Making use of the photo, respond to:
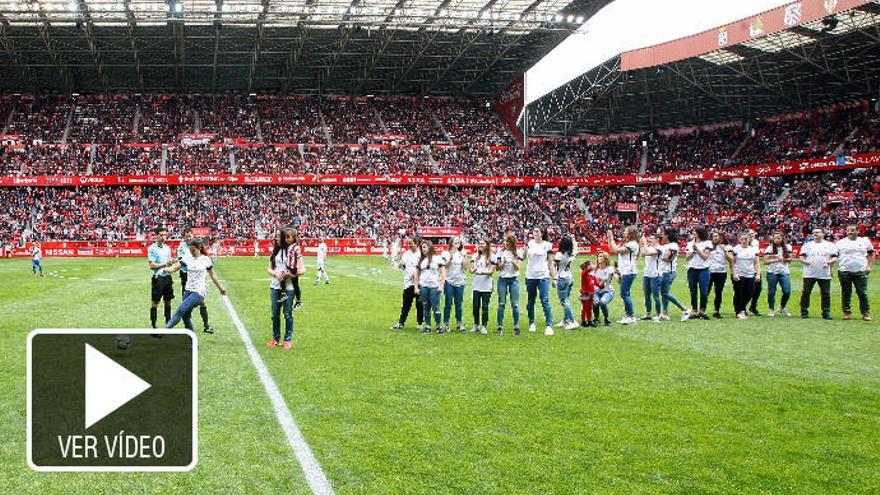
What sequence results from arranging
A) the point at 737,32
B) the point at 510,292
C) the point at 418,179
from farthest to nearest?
1. the point at 418,179
2. the point at 737,32
3. the point at 510,292

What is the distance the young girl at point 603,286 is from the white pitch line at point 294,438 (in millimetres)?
6575

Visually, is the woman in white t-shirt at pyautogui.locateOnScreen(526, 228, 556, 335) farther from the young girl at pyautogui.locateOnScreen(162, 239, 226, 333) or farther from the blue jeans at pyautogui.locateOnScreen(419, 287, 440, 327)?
the young girl at pyautogui.locateOnScreen(162, 239, 226, 333)

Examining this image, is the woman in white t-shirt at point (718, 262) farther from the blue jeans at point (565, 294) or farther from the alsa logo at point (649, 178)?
the alsa logo at point (649, 178)

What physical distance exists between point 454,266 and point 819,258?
24.5ft

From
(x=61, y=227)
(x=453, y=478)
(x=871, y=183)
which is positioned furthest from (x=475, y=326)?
(x=61, y=227)

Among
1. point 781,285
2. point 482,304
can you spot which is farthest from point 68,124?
point 781,285

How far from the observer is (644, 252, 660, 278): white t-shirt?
46.2 feet

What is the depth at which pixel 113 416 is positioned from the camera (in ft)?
7.62

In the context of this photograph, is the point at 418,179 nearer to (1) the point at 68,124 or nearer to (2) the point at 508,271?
(1) the point at 68,124

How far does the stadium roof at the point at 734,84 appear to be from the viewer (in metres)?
39.8

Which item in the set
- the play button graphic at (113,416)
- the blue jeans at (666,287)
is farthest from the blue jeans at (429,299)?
the play button graphic at (113,416)

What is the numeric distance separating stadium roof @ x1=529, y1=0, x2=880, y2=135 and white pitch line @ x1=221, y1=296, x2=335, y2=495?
33690 mm

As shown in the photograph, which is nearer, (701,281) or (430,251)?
(430,251)

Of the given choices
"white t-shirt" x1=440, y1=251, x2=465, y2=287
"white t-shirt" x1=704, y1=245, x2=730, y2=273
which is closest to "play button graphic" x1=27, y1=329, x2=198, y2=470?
"white t-shirt" x1=440, y1=251, x2=465, y2=287
